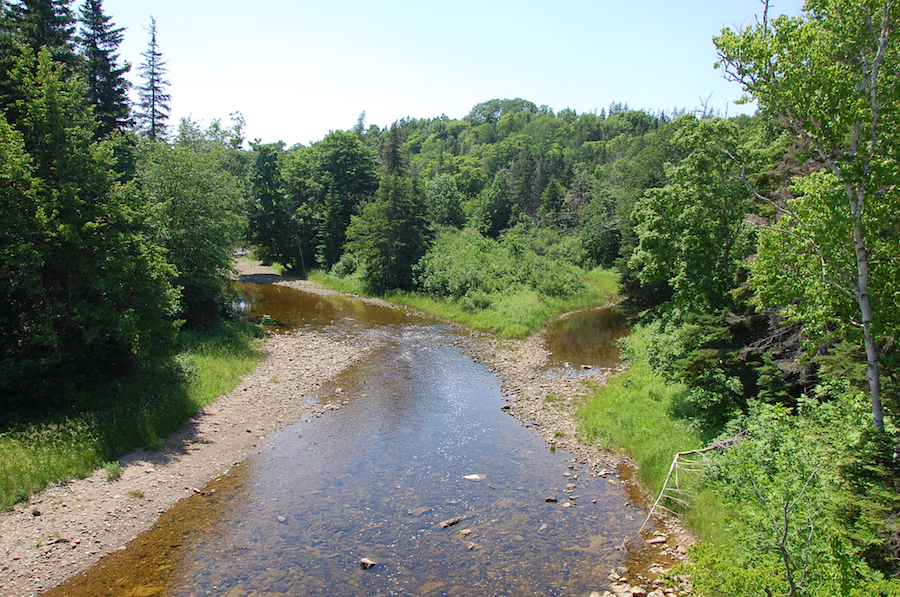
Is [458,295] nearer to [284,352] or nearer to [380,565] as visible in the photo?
[284,352]

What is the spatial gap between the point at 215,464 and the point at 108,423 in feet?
11.7

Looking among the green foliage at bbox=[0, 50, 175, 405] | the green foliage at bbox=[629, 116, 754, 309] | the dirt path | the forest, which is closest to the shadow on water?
the dirt path

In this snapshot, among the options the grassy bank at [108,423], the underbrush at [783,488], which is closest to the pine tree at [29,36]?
the grassy bank at [108,423]

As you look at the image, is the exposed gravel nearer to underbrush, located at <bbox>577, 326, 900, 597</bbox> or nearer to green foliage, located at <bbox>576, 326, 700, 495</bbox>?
green foliage, located at <bbox>576, 326, 700, 495</bbox>

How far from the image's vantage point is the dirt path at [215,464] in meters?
11.6

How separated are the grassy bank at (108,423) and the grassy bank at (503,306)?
1813 centimetres

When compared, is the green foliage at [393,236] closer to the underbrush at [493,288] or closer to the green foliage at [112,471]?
the underbrush at [493,288]

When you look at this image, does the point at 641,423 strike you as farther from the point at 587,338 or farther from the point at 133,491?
the point at 587,338

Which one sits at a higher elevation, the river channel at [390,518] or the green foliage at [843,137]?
the green foliage at [843,137]

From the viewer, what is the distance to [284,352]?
1163 inches

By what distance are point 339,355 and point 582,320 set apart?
20807 millimetres

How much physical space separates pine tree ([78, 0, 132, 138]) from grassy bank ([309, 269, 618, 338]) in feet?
81.5

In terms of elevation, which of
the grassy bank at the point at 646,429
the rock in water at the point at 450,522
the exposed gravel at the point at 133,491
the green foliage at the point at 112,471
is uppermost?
the grassy bank at the point at 646,429

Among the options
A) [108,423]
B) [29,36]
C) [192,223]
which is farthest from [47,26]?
[108,423]
